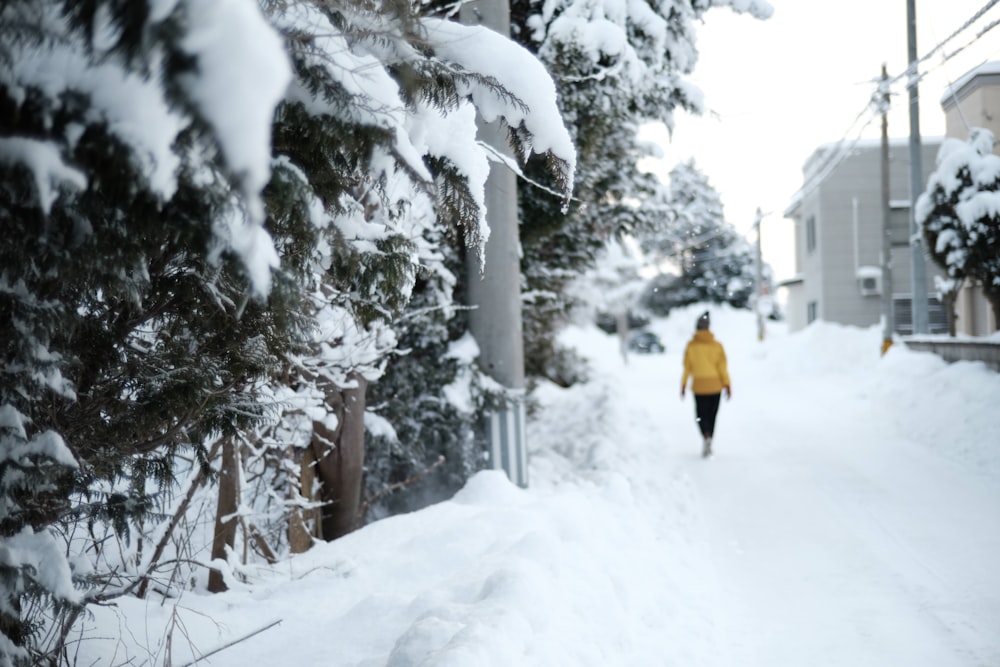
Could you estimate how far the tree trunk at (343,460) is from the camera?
572cm

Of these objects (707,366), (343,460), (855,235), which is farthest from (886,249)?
(343,460)

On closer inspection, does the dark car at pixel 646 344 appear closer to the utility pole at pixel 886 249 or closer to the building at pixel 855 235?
the building at pixel 855 235

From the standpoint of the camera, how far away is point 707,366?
9.73 m

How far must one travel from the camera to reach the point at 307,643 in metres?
3.35

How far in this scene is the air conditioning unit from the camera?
992 inches

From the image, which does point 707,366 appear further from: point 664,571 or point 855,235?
point 855,235

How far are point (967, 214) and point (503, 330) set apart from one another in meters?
7.63

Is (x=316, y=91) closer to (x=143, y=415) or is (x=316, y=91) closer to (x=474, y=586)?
(x=143, y=415)

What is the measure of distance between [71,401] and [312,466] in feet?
11.3

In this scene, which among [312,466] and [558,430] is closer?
[312,466]

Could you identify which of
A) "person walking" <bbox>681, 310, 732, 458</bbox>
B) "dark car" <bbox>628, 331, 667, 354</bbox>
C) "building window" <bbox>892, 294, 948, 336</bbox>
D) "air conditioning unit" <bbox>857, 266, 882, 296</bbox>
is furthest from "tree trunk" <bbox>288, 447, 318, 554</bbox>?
"dark car" <bbox>628, 331, 667, 354</bbox>

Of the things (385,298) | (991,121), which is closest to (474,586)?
(385,298)

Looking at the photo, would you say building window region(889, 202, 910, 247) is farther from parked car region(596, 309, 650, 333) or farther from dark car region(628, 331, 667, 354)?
parked car region(596, 309, 650, 333)

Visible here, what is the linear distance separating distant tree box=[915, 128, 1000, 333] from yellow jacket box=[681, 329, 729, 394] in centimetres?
415
